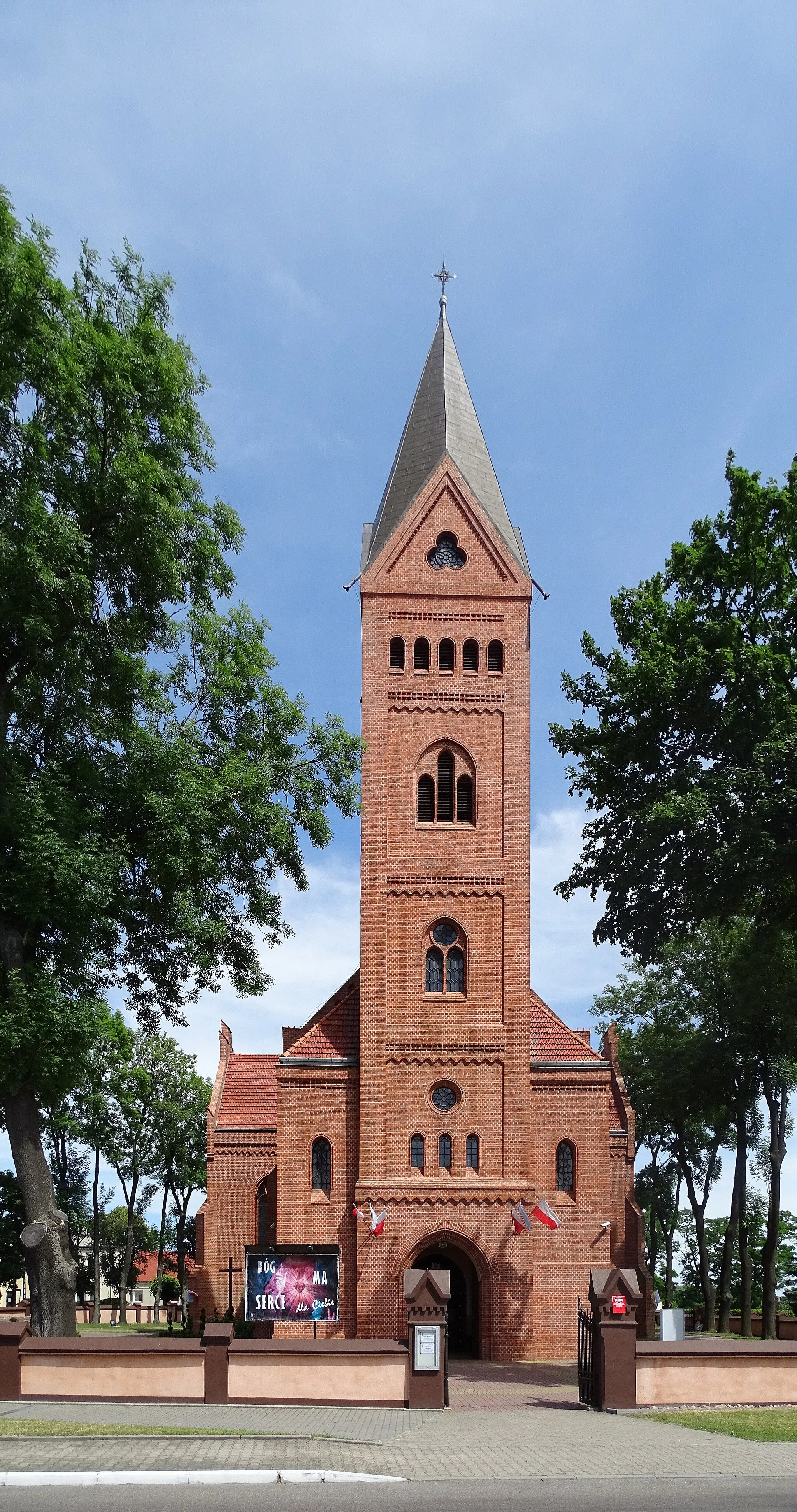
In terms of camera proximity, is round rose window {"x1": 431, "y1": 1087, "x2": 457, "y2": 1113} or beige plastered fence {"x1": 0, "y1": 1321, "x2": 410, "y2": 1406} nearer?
beige plastered fence {"x1": 0, "y1": 1321, "x2": 410, "y2": 1406}

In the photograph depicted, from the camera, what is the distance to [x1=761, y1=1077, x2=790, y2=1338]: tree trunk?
3722 cm

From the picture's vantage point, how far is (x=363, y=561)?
115 feet

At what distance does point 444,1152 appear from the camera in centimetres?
3030

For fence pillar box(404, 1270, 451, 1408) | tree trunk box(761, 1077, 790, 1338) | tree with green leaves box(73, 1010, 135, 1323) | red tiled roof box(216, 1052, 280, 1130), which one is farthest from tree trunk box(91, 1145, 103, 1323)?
fence pillar box(404, 1270, 451, 1408)

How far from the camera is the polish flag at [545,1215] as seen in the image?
28.5 meters

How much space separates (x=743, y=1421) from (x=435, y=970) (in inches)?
610

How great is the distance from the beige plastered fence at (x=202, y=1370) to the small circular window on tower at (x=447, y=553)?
2059cm

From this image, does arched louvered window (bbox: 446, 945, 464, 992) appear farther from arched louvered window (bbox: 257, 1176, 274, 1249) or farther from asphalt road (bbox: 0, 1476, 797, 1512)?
asphalt road (bbox: 0, 1476, 797, 1512)

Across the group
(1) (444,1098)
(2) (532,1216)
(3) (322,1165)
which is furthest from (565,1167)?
(3) (322,1165)

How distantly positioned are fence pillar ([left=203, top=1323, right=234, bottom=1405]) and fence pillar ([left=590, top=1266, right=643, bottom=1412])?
5.08m

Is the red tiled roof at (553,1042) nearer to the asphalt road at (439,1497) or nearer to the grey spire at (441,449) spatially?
the grey spire at (441,449)

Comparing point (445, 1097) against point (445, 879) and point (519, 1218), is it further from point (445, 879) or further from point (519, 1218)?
point (445, 879)

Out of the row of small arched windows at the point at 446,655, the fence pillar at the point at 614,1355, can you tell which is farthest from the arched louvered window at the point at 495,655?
the fence pillar at the point at 614,1355

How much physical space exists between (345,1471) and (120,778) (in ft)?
38.4
